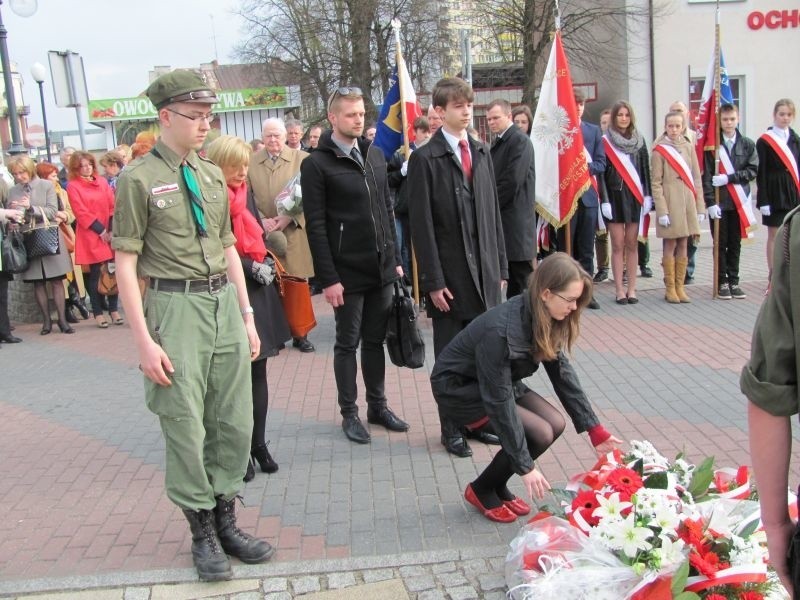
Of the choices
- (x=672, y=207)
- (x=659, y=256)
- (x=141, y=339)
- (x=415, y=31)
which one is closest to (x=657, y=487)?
(x=141, y=339)

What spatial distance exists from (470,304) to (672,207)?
4203 mm

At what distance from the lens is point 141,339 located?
297 cm

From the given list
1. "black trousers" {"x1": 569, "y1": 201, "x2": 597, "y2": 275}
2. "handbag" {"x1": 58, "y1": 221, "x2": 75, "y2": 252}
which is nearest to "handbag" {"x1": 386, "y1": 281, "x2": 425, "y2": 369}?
"black trousers" {"x1": 569, "y1": 201, "x2": 597, "y2": 275}

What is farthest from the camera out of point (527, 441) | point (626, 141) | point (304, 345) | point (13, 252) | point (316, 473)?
point (626, 141)

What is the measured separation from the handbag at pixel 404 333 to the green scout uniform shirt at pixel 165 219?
1.58m

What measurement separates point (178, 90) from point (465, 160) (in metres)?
1.94

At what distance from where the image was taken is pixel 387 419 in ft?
16.0

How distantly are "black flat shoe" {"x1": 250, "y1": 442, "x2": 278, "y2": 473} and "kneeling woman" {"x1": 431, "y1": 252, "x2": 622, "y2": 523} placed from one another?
110 centimetres

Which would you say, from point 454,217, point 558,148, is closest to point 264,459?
point 454,217

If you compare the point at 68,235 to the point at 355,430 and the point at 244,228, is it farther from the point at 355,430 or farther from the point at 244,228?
the point at 244,228

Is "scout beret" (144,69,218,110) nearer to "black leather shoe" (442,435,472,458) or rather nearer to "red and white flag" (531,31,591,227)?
"black leather shoe" (442,435,472,458)

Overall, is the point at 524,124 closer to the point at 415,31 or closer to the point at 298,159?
the point at 298,159

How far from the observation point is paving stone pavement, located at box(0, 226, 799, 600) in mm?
3236

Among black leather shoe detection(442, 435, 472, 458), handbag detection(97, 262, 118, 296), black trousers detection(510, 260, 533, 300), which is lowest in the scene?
black leather shoe detection(442, 435, 472, 458)
